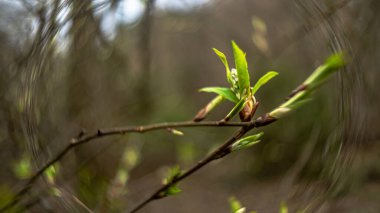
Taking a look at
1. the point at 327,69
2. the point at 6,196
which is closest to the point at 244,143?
the point at 327,69

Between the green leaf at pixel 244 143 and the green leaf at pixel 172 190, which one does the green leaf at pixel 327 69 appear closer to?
the green leaf at pixel 244 143

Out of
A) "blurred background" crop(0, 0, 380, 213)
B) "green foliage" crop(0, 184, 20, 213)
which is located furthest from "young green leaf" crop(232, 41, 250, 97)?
"green foliage" crop(0, 184, 20, 213)

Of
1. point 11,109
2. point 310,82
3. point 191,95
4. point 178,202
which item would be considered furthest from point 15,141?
point 191,95

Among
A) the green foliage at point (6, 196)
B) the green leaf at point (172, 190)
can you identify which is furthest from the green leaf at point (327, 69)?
the green foliage at point (6, 196)

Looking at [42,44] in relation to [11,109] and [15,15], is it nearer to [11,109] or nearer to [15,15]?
[11,109]

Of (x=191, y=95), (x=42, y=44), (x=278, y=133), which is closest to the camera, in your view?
(x=42, y=44)

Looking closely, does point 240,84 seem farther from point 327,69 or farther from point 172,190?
point 172,190
